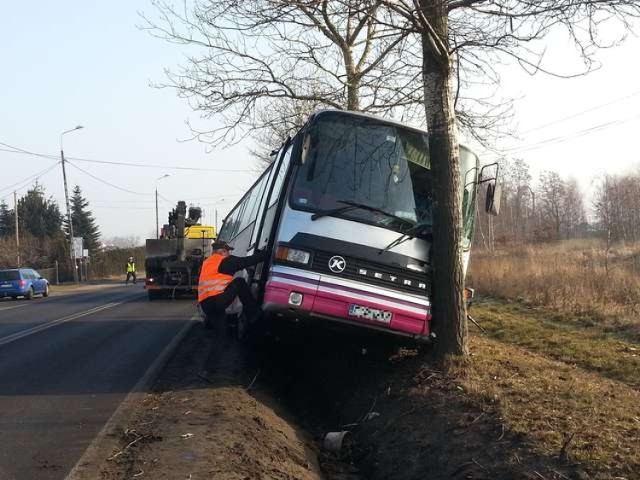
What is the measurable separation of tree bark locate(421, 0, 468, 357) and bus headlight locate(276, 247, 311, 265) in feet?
4.91

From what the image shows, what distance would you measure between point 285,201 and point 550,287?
10.5 metres

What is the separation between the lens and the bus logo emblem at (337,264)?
708 centimetres

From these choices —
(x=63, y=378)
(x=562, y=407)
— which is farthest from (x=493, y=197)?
(x=63, y=378)

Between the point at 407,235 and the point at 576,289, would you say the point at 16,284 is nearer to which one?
the point at 576,289

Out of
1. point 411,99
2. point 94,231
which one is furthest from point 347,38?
point 94,231

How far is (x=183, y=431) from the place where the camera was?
594 centimetres

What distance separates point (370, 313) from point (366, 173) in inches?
65.4

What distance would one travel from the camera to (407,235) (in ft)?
24.7

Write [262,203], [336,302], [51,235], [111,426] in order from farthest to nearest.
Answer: [51,235] < [262,203] < [336,302] < [111,426]

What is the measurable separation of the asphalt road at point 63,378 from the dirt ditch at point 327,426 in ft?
1.55

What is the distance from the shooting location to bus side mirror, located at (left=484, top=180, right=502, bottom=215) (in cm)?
787

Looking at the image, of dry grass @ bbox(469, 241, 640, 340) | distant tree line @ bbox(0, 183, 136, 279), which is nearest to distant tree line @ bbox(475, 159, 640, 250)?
dry grass @ bbox(469, 241, 640, 340)

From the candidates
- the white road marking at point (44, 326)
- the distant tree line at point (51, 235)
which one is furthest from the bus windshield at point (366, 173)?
the distant tree line at point (51, 235)

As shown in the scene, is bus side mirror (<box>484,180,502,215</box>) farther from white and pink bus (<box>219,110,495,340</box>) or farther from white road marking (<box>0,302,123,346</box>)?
white road marking (<box>0,302,123,346</box>)
